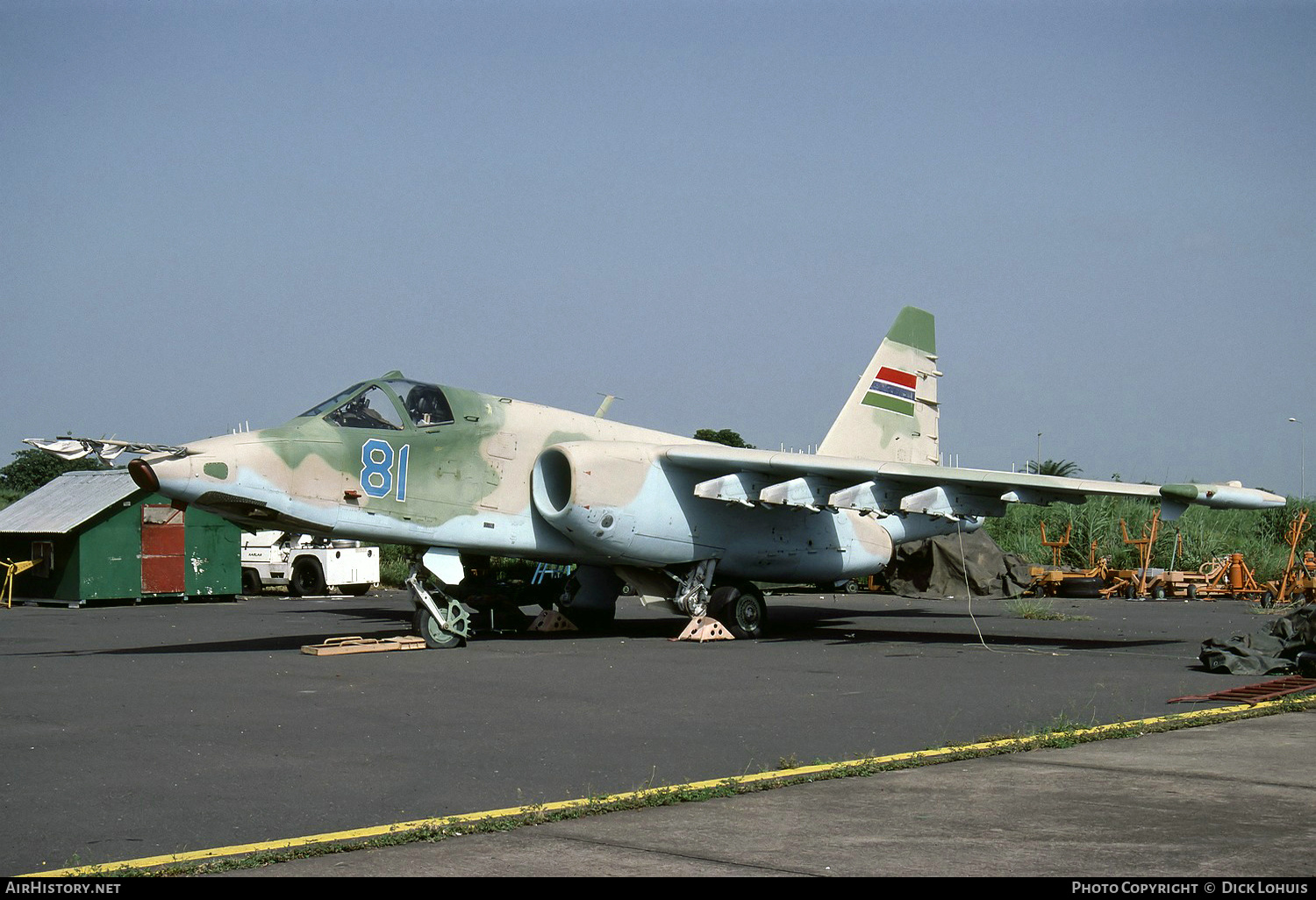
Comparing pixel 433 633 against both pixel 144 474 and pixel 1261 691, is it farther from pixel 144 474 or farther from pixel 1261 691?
pixel 1261 691

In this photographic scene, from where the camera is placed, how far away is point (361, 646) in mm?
14164

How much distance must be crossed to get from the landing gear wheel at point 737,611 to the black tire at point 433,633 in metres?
3.78

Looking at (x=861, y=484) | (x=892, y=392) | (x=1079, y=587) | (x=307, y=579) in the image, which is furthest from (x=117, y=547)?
(x=1079, y=587)

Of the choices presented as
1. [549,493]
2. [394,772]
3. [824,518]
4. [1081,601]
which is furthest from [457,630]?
[1081,601]

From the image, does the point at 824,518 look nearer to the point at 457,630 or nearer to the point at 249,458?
the point at 457,630

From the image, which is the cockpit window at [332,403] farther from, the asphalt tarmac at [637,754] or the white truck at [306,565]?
the white truck at [306,565]

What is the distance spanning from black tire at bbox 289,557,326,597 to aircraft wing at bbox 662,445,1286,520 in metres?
13.9

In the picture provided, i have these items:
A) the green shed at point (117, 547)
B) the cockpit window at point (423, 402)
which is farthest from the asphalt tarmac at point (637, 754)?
the green shed at point (117, 547)

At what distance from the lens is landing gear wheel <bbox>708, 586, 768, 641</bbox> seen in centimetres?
1702

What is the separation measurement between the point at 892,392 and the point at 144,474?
12280mm

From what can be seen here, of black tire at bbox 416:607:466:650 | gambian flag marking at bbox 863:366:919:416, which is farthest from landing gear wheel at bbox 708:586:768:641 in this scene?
gambian flag marking at bbox 863:366:919:416

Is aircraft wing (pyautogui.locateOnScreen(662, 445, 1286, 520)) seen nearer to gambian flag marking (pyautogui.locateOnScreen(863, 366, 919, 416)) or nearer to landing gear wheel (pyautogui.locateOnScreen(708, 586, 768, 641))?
landing gear wheel (pyautogui.locateOnScreen(708, 586, 768, 641))

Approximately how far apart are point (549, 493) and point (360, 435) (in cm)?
264

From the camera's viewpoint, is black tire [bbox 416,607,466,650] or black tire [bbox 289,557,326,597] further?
black tire [bbox 289,557,326,597]
